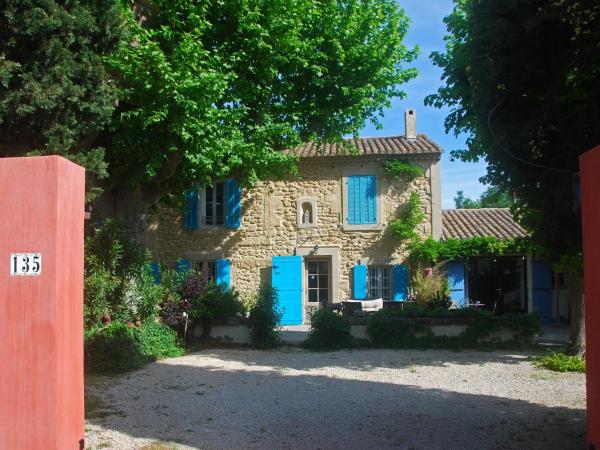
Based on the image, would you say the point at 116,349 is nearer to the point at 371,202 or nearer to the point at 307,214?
the point at 307,214

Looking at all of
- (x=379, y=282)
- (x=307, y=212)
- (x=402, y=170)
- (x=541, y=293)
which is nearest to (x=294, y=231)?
(x=307, y=212)

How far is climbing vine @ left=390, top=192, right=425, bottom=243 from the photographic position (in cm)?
1553

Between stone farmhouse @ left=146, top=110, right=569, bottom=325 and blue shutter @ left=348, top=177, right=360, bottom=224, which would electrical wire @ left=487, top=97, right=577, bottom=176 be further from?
blue shutter @ left=348, top=177, right=360, bottom=224

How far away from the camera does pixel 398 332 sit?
432 inches

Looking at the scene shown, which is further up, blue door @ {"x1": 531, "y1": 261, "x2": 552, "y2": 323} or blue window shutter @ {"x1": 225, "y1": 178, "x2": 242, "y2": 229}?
blue window shutter @ {"x1": 225, "y1": 178, "x2": 242, "y2": 229}

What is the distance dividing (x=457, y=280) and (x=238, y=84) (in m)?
9.01

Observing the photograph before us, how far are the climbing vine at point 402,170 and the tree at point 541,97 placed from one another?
987 centimetres

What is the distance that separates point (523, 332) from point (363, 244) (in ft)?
19.6

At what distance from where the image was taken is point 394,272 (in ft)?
51.4

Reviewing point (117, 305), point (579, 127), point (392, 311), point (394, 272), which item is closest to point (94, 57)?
point (117, 305)

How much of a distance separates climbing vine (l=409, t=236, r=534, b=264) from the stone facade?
1.69 ft

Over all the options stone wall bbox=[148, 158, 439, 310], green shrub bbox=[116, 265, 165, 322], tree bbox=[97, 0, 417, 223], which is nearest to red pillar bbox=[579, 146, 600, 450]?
tree bbox=[97, 0, 417, 223]

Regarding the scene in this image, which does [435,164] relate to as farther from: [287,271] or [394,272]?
[287,271]

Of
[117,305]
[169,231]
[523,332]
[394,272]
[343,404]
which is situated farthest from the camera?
[169,231]
